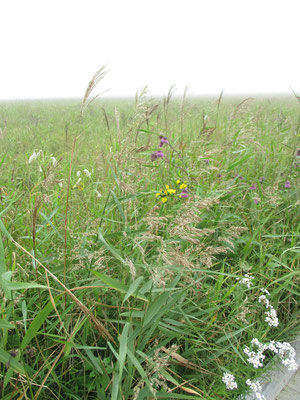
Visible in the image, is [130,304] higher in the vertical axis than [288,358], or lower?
higher

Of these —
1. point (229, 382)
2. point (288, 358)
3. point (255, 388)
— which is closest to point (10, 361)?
point (229, 382)

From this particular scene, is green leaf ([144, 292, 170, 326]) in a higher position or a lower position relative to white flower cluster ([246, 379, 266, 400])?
higher

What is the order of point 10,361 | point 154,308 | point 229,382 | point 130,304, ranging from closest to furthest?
point 10,361 → point 154,308 → point 229,382 → point 130,304

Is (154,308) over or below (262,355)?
over

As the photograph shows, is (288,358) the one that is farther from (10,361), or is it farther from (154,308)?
(10,361)

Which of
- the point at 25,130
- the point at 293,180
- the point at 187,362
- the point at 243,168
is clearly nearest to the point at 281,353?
the point at 187,362

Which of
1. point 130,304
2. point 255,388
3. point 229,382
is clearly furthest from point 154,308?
point 255,388

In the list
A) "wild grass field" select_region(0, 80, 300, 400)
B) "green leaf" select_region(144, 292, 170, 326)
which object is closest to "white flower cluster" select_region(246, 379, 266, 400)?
"wild grass field" select_region(0, 80, 300, 400)

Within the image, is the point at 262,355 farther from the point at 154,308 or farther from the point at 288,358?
the point at 154,308

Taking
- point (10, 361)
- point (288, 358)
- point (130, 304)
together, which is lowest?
point (288, 358)

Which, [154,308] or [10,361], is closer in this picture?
[10,361]

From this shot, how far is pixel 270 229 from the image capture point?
2434 millimetres

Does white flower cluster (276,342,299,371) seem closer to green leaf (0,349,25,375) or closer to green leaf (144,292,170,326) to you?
green leaf (144,292,170,326)

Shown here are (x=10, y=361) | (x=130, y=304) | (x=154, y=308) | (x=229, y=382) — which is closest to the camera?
(x=10, y=361)
